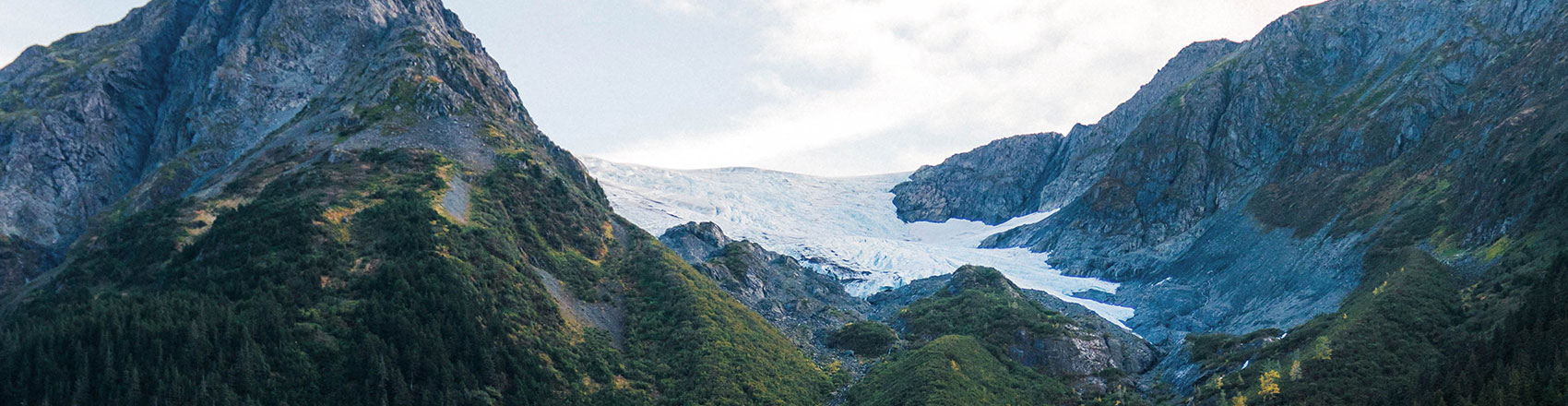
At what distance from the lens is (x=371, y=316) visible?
155ft

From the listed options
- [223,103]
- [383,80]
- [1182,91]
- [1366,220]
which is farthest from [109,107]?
[1182,91]

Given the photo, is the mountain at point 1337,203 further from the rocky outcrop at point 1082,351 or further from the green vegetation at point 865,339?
the green vegetation at point 865,339

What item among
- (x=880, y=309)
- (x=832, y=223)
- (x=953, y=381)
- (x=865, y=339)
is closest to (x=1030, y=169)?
(x=832, y=223)

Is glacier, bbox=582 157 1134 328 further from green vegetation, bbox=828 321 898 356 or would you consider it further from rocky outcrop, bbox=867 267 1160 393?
green vegetation, bbox=828 321 898 356

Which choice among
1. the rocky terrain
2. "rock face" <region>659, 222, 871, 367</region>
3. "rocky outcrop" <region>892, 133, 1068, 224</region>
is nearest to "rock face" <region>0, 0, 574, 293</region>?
"rock face" <region>659, 222, 871, 367</region>

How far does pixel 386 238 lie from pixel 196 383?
1750cm

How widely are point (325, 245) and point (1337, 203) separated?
92001 mm

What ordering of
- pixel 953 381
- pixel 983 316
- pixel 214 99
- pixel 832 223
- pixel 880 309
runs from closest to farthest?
1. pixel 953 381
2. pixel 983 316
3. pixel 880 309
4. pixel 214 99
5. pixel 832 223

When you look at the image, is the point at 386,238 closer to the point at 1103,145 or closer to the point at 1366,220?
the point at 1366,220

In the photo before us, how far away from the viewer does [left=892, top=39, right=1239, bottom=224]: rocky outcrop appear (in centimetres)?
14812

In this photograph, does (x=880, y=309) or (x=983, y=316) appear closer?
(x=983, y=316)

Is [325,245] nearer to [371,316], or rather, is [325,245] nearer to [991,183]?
[371,316]

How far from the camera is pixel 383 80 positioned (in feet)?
281

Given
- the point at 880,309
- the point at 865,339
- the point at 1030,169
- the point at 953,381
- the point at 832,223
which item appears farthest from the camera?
the point at 1030,169
